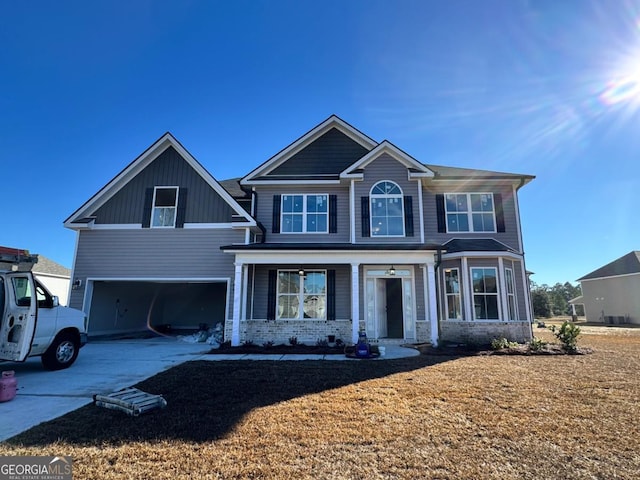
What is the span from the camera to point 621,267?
1021 inches

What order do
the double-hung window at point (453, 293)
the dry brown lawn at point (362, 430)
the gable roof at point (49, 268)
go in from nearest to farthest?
the dry brown lawn at point (362, 430) < the double-hung window at point (453, 293) < the gable roof at point (49, 268)

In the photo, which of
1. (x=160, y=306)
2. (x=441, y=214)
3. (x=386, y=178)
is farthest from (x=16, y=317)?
(x=441, y=214)

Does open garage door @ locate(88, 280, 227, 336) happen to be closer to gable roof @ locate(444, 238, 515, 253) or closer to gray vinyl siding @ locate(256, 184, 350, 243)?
gray vinyl siding @ locate(256, 184, 350, 243)

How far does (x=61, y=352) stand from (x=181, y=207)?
6.45 m

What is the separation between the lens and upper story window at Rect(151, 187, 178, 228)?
12.7 metres

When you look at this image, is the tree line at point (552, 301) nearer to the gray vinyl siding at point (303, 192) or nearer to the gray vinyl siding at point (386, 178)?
the gray vinyl siding at point (386, 178)

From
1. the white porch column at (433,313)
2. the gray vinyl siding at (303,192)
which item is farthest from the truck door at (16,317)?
the white porch column at (433,313)

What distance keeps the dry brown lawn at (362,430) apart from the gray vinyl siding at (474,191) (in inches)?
269

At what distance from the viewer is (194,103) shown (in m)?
13.0

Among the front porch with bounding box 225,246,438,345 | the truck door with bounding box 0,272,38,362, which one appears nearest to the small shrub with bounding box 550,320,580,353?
the front porch with bounding box 225,246,438,345

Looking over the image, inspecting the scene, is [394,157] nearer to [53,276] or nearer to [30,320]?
[30,320]

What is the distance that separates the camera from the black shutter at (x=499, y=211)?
12.9 metres

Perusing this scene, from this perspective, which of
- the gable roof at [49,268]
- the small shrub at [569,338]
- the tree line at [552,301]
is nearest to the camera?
the small shrub at [569,338]

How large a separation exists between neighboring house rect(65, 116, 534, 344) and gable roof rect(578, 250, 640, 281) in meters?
19.9
